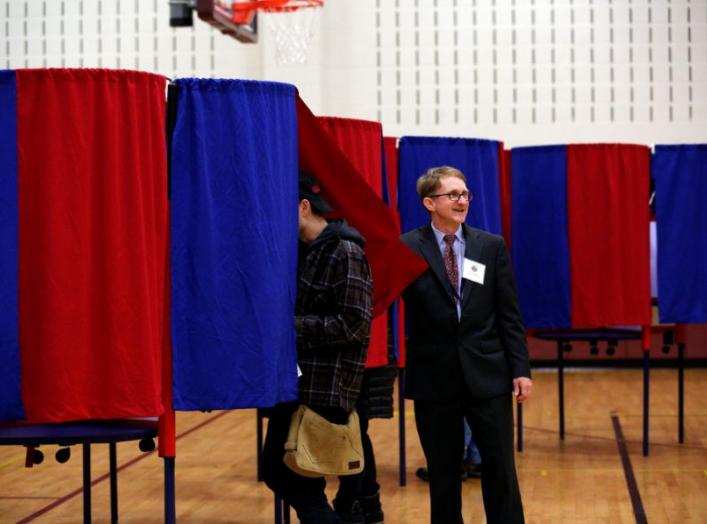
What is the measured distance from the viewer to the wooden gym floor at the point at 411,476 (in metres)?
5.12

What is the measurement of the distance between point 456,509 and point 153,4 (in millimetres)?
8732

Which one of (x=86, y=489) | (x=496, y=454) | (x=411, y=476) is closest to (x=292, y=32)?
(x=411, y=476)

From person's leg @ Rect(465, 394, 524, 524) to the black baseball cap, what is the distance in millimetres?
847

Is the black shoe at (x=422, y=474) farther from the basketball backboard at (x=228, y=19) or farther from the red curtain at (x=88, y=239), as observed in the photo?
the basketball backboard at (x=228, y=19)

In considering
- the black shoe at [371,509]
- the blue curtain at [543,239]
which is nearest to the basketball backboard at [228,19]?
the blue curtain at [543,239]

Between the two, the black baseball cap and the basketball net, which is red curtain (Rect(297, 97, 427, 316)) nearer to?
the black baseball cap

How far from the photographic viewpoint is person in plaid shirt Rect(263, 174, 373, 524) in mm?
3260

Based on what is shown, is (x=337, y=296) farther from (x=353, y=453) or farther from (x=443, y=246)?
(x=443, y=246)

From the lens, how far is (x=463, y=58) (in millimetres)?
11422

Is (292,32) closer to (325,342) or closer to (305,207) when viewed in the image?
(305,207)

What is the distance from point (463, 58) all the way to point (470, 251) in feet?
25.8

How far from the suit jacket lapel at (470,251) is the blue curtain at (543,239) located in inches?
91.9

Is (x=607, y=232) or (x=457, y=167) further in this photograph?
(x=607, y=232)

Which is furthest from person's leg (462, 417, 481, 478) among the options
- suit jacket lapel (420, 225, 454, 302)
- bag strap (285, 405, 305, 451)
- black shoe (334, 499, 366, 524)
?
bag strap (285, 405, 305, 451)
